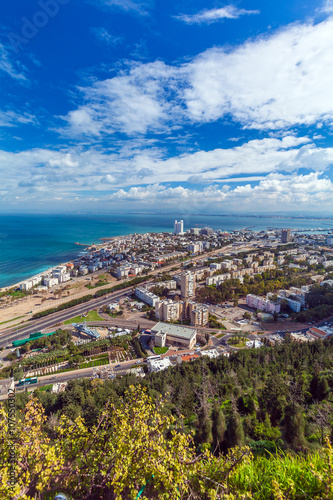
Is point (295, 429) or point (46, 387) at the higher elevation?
point (295, 429)

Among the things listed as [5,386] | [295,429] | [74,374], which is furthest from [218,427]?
[5,386]

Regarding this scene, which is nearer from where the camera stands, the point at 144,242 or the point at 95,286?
the point at 95,286

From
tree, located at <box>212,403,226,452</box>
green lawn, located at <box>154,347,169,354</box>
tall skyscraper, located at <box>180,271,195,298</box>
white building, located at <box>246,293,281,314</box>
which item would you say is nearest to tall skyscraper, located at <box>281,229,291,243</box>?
white building, located at <box>246,293,281,314</box>

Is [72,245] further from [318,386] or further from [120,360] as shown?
[318,386]

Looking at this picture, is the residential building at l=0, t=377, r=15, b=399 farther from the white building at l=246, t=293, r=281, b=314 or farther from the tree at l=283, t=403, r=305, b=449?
the white building at l=246, t=293, r=281, b=314

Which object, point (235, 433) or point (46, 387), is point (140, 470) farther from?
point (46, 387)

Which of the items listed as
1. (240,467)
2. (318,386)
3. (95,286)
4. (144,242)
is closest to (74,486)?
(240,467)

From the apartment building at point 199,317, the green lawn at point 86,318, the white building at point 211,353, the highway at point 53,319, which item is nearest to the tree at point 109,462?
the white building at point 211,353

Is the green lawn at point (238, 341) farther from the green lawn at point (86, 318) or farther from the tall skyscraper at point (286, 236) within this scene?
the tall skyscraper at point (286, 236)
